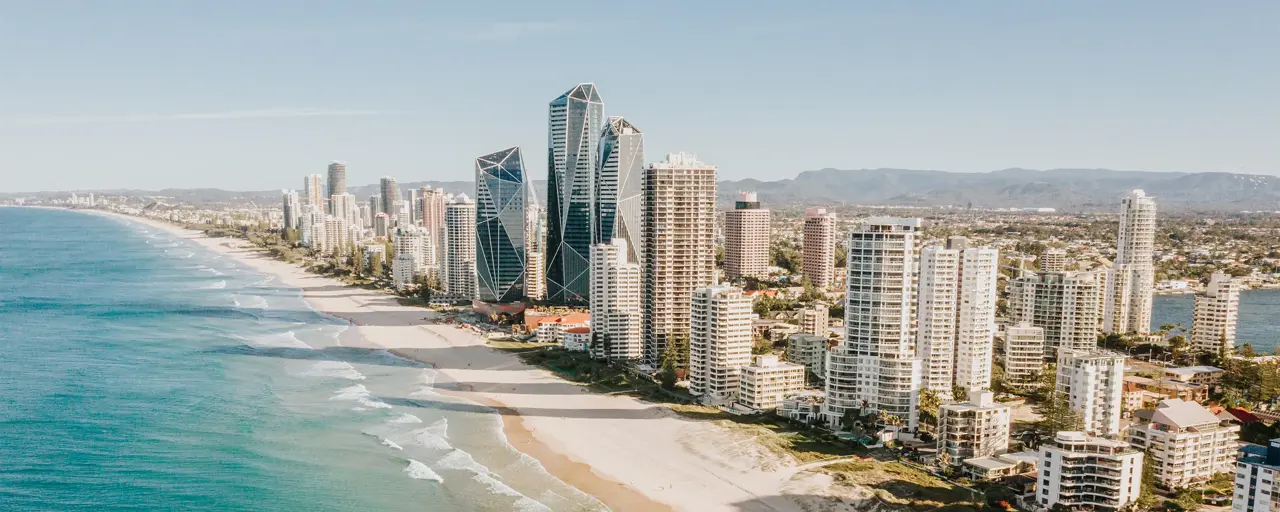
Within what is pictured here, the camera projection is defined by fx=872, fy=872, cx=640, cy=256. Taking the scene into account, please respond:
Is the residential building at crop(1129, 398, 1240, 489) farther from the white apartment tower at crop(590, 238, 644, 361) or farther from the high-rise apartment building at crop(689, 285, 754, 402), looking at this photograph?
the white apartment tower at crop(590, 238, 644, 361)

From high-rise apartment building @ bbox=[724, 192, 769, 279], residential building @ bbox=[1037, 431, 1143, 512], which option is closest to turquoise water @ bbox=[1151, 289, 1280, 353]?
high-rise apartment building @ bbox=[724, 192, 769, 279]

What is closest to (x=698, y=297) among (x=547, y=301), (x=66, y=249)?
(x=547, y=301)

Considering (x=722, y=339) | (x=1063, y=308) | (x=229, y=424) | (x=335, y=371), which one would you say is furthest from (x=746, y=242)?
(x=229, y=424)

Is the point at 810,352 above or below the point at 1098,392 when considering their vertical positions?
below

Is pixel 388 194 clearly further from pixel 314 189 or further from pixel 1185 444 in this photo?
pixel 1185 444

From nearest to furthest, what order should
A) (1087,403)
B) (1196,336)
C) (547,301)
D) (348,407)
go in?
(1087,403)
(348,407)
(1196,336)
(547,301)

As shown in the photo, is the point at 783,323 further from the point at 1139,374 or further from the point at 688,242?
the point at 1139,374
